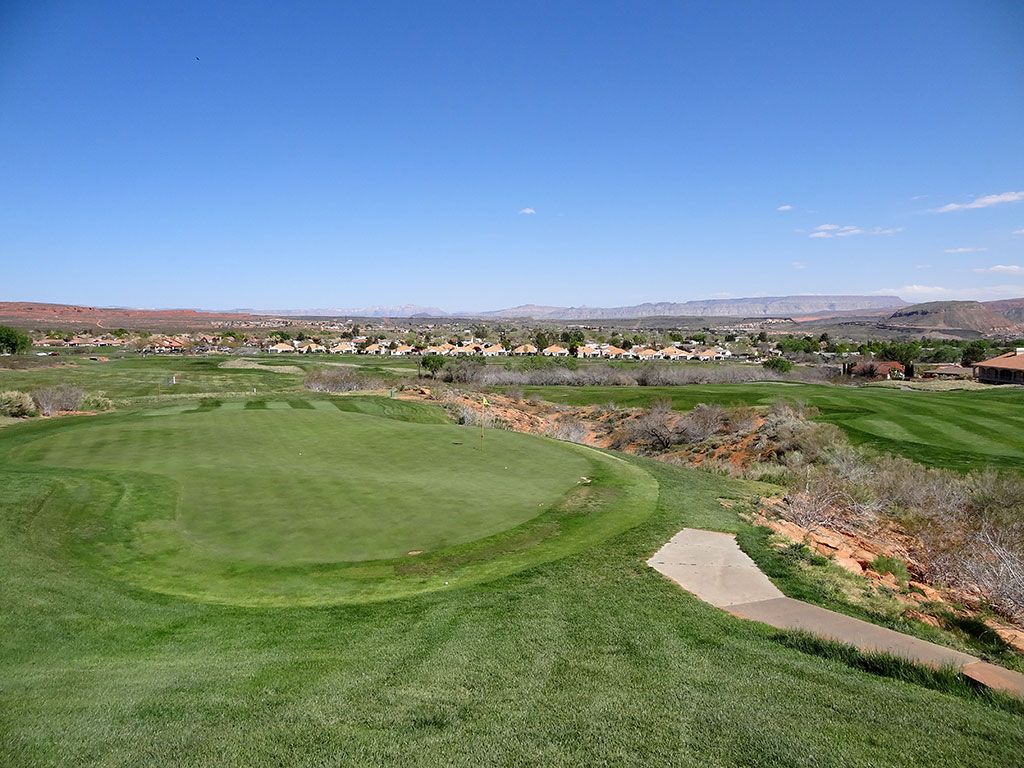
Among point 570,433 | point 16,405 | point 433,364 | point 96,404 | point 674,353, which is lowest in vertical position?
point 674,353

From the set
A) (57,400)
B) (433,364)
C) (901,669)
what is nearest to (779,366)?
(433,364)

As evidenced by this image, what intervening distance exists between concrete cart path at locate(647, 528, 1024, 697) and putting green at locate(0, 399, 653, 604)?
1.94 m

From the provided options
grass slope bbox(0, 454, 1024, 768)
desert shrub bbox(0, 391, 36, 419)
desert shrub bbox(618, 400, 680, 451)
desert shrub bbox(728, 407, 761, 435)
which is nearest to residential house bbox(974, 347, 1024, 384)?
desert shrub bbox(728, 407, 761, 435)

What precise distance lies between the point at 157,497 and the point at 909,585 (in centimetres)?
1653

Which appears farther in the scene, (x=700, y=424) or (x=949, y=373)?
(x=949, y=373)

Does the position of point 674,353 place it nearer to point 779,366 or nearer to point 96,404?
point 779,366

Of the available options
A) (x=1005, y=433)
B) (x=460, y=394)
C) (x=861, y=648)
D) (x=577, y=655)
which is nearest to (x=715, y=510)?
Result: (x=861, y=648)

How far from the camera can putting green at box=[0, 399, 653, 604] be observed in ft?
34.9

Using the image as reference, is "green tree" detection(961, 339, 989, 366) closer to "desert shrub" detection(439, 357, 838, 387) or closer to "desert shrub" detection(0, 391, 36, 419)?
"desert shrub" detection(439, 357, 838, 387)

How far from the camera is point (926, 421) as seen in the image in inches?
1205

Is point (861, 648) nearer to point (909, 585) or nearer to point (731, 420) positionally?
point (909, 585)

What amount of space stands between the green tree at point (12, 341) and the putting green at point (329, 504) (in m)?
75.1

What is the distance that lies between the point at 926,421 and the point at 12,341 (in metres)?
102

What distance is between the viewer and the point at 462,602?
9.20m
